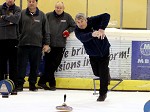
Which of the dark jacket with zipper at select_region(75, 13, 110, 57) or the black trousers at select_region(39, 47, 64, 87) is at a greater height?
the dark jacket with zipper at select_region(75, 13, 110, 57)

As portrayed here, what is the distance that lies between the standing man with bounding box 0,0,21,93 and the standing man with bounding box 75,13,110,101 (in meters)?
1.24

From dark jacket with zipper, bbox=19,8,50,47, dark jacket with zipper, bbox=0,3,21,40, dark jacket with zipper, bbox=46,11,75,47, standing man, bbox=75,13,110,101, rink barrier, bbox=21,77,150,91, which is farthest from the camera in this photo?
rink barrier, bbox=21,77,150,91

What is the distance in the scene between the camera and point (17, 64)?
6.36 metres

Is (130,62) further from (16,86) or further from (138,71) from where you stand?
(16,86)

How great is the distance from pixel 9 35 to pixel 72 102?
5.03ft

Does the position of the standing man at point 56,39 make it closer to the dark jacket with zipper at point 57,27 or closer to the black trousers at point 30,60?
the dark jacket with zipper at point 57,27

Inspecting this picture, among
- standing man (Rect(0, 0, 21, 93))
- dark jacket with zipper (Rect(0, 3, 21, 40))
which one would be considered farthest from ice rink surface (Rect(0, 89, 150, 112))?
dark jacket with zipper (Rect(0, 3, 21, 40))

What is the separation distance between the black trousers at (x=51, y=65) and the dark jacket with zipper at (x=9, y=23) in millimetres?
925

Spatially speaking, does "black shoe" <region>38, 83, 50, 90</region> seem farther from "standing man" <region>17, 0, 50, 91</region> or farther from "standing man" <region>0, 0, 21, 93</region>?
"standing man" <region>0, 0, 21, 93</region>

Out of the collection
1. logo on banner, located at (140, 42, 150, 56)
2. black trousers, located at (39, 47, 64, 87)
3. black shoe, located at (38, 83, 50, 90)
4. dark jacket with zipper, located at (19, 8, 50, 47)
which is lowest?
black shoe, located at (38, 83, 50, 90)

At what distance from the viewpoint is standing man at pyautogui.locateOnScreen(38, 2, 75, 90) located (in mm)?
6719

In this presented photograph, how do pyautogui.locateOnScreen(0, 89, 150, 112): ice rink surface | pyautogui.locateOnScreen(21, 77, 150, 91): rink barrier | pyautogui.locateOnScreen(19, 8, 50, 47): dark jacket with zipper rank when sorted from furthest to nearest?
pyautogui.locateOnScreen(21, 77, 150, 91): rink barrier < pyautogui.locateOnScreen(19, 8, 50, 47): dark jacket with zipper < pyautogui.locateOnScreen(0, 89, 150, 112): ice rink surface

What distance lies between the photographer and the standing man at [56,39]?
672 cm

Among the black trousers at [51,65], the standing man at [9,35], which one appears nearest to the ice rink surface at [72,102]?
the black trousers at [51,65]
